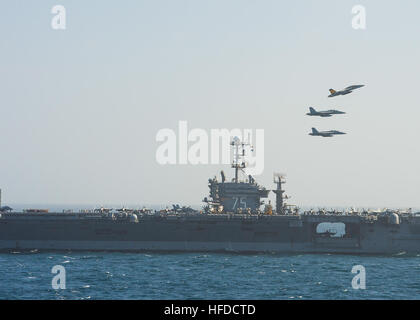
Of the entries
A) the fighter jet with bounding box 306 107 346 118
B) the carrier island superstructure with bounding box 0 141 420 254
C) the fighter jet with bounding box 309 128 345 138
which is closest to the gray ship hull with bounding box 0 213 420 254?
the carrier island superstructure with bounding box 0 141 420 254

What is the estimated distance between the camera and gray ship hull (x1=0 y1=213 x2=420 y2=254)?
5403cm

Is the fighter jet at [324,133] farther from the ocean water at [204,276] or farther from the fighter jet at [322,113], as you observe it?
the ocean water at [204,276]

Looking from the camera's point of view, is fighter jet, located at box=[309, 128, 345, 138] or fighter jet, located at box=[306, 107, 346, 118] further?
fighter jet, located at box=[309, 128, 345, 138]

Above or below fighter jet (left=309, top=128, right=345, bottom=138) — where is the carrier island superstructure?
below

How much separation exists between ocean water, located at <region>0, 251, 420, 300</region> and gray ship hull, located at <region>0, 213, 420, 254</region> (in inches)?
58.5

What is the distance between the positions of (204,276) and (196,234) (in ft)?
41.9

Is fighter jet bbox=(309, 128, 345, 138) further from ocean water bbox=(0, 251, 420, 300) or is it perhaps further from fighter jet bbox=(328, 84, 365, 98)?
ocean water bbox=(0, 251, 420, 300)

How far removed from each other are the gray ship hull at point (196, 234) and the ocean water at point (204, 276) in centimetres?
149

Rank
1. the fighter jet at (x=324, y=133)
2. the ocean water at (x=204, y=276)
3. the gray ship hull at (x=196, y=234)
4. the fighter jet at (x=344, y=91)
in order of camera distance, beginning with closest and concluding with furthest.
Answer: the ocean water at (x=204, y=276) < the fighter jet at (x=344, y=91) < the fighter jet at (x=324, y=133) < the gray ship hull at (x=196, y=234)

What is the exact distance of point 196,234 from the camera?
178ft

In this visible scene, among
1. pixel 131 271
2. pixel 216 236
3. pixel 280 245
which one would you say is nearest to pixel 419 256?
pixel 280 245

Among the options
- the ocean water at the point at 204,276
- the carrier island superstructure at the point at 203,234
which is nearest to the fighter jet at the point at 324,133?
the carrier island superstructure at the point at 203,234

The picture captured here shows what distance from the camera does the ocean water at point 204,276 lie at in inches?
1416
